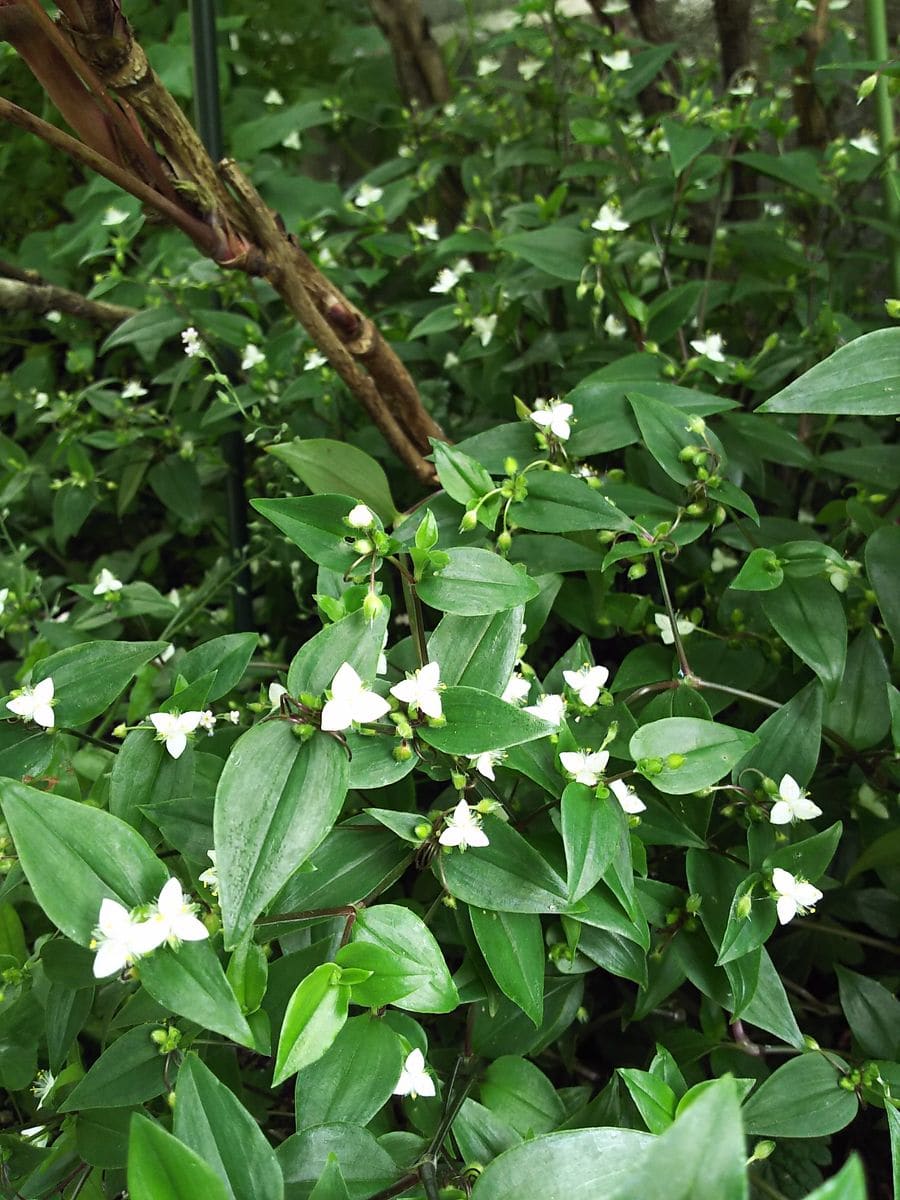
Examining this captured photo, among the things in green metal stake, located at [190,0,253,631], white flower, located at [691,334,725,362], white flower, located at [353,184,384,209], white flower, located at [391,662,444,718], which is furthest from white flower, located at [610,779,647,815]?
white flower, located at [353,184,384,209]

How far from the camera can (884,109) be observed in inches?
39.9

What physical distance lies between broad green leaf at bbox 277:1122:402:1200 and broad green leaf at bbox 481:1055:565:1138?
10 centimetres

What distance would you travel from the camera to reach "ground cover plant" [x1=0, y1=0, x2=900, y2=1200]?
51cm

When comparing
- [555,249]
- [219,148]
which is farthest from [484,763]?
[219,148]

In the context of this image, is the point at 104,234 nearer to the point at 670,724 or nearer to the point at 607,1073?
the point at 670,724

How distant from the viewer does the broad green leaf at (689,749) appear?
596mm

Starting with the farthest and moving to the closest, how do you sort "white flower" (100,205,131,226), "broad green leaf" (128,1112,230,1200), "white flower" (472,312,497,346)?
"white flower" (100,205,131,226) < "white flower" (472,312,497,346) < "broad green leaf" (128,1112,230,1200)

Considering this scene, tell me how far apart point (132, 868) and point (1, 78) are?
162cm

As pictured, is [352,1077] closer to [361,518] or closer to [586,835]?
[586,835]

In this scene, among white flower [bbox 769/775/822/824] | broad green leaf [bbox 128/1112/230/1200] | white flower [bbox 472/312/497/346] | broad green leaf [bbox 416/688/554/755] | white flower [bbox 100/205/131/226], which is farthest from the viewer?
white flower [bbox 100/205/131/226]

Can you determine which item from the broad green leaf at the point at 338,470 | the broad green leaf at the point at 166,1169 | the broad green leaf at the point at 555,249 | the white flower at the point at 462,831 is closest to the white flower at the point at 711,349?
the broad green leaf at the point at 555,249

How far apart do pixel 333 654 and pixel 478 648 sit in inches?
4.6

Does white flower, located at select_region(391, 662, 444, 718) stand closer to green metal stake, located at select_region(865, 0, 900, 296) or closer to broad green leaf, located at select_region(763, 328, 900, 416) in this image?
broad green leaf, located at select_region(763, 328, 900, 416)

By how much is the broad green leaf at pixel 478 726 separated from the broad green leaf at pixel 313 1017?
143mm
